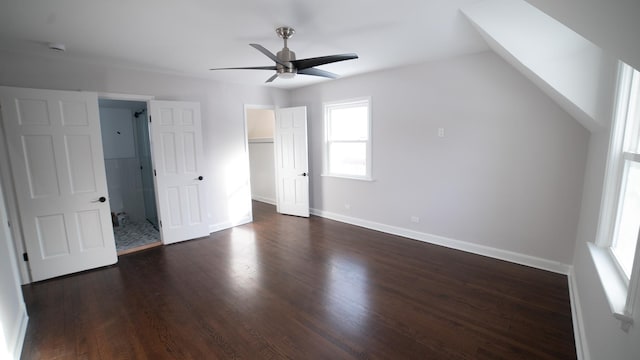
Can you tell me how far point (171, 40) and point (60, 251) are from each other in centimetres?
285

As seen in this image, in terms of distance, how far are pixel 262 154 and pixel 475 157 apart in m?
5.07

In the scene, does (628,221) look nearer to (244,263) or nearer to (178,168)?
(244,263)

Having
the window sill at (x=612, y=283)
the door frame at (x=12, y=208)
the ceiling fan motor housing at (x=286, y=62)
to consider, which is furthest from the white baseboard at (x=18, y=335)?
the window sill at (x=612, y=283)

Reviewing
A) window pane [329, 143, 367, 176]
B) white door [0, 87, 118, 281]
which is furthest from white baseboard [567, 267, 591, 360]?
white door [0, 87, 118, 281]

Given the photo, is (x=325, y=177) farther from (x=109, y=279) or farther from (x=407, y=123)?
(x=109, y=279)

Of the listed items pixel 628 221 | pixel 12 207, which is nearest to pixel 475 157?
pixel 628 221

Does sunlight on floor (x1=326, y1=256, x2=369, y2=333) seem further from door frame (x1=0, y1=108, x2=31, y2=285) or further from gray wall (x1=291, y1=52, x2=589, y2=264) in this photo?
door frame (x1=0, y1=108, x2=31, y2=285)

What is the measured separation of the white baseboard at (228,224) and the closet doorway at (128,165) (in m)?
1.24

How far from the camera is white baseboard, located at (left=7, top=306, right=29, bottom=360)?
1970 mm

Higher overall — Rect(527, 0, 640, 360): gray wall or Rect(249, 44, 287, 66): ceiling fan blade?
Rect(249, 44, 287, 66): ceiling fan blade

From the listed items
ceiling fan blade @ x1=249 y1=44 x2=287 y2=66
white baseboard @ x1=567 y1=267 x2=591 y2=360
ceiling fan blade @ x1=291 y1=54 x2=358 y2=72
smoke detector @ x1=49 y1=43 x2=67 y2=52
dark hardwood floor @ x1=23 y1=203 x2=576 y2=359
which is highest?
smoke detector @ x1=49 y1=43 x2=67 y2=52

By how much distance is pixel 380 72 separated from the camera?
4.36 metres

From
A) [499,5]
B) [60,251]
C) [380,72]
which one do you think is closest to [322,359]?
[499,5]

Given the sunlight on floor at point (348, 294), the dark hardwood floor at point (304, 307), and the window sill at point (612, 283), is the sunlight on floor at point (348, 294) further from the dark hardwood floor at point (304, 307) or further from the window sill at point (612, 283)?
the window sill at point (612, 283)
